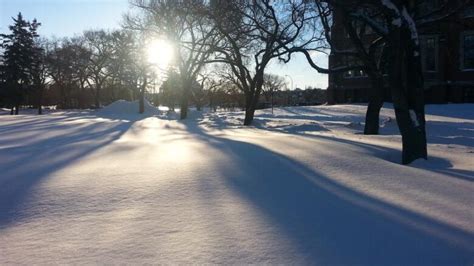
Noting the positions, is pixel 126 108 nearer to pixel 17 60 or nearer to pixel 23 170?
pixel 17 60

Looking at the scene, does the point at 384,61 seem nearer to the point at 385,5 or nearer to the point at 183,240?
the point at 385,5

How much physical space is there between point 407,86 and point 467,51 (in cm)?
3594

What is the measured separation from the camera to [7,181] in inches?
269

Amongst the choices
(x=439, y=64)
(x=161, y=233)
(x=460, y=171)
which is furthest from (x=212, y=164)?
(x=439, y=64)

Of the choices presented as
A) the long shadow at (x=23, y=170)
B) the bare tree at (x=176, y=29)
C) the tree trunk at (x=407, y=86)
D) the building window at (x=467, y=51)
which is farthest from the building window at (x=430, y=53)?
the long shadow at (x=23, y=170)

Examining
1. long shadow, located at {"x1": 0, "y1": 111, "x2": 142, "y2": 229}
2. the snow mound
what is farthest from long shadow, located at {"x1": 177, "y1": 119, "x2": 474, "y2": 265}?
the snow mound

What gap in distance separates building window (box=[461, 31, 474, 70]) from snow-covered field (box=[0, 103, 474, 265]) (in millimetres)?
35844

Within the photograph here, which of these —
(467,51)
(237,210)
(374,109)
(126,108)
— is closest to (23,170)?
(237,210)

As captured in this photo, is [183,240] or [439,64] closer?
[183,240]

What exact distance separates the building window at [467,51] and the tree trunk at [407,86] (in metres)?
34.8

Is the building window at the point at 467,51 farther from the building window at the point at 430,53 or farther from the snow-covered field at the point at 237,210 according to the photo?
the snow-covered field at the point at 237,210

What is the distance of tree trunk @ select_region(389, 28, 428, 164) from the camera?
910 centimetres

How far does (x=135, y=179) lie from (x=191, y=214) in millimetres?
1927

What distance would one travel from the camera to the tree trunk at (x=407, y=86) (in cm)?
910
